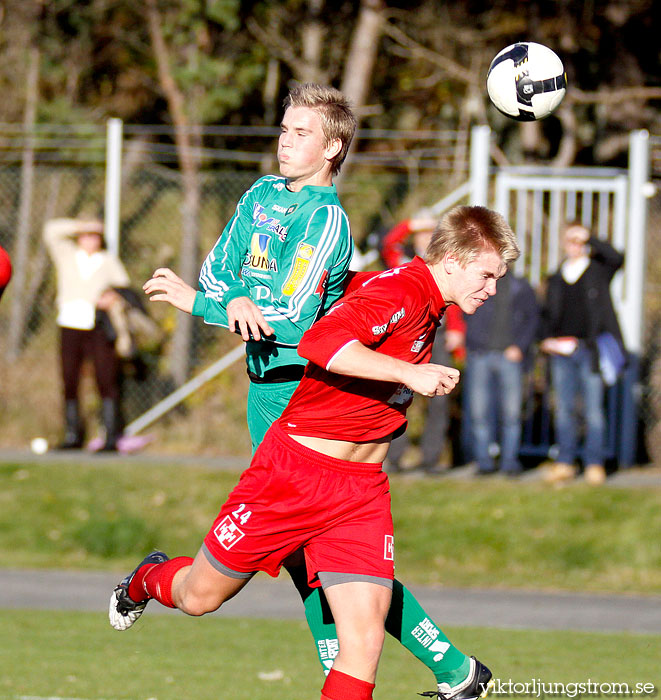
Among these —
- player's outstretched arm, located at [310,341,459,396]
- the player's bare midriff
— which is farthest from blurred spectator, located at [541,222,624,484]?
player's outstretched arm, located at [310,341,459,396]

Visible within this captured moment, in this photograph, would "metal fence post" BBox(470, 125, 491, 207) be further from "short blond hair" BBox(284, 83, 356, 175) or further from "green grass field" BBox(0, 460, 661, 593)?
"short blond hair" BBox(284, 83, 356, 175)

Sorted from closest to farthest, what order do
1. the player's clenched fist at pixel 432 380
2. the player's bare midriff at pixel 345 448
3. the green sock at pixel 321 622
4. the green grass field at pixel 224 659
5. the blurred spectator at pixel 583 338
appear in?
the player's clenched fist at pixel 432 380 < the player's bare midriff at pixel 345 448 < the green sock at pixel 321 622 < the green grass field at pixel 224 659 < the blurred spectator at pixel 583 338

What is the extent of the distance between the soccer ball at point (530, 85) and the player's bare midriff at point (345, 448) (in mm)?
1969

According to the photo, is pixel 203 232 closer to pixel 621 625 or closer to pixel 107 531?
pixel 107 531

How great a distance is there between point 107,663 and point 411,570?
3.42m

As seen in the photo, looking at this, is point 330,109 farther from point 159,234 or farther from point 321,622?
point 159,234

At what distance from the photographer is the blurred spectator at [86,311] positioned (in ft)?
37.4

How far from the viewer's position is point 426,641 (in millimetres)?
4914

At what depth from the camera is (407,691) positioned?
640 centimetres

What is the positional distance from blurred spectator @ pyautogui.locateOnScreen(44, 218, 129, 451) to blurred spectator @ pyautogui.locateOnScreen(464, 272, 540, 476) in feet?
11.1

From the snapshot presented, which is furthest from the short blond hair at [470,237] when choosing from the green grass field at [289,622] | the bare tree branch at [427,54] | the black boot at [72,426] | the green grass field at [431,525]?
the bare tree branch at [427,54]

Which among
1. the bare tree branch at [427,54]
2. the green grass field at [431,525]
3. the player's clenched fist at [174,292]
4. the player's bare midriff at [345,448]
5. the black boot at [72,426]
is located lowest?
the green grass field at [431,525]

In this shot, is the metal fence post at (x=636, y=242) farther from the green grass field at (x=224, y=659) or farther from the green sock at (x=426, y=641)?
the green sock at (x=426, y=641)

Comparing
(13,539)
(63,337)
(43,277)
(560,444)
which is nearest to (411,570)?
(560,444)
